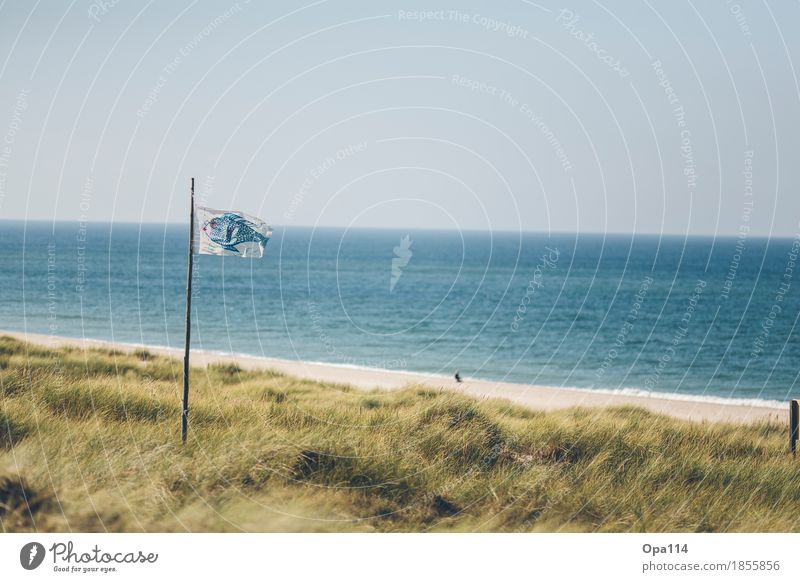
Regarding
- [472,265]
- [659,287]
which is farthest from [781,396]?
[472,265]

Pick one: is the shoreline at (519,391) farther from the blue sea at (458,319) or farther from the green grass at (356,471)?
the green grass at (356,471)

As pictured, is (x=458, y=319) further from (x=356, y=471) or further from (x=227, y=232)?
(x=227, y=232)

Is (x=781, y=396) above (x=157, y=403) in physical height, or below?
below

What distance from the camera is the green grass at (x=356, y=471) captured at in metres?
5.99

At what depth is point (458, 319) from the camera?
4512 centimetres

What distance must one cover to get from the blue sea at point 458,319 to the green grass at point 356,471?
4.05 meters

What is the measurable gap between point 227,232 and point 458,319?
39.0 meters

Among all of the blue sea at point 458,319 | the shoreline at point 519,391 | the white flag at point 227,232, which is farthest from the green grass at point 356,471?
the shoreline at point 519,391

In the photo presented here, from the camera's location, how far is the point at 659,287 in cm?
6469

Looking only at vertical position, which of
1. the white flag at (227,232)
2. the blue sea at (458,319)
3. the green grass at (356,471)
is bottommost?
the blue sea at (458,319)

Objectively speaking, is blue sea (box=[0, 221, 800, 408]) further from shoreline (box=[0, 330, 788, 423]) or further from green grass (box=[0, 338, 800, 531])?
green grass (box=[0, 338, 800, 531])

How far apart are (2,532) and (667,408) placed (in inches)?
609

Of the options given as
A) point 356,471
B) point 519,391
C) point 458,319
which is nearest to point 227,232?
point 356,471

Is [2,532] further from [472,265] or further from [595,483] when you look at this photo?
[472,265]
